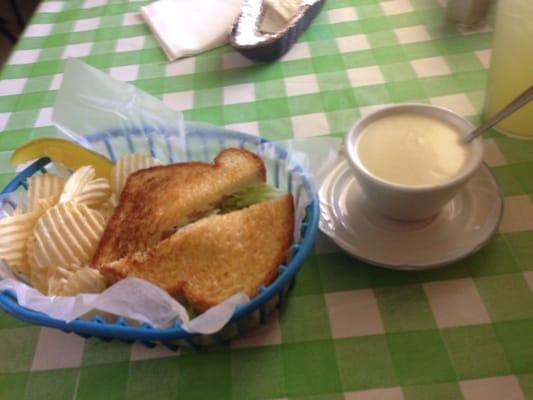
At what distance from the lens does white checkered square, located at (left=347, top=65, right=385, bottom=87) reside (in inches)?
34.7

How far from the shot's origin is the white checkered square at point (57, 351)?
0.55m

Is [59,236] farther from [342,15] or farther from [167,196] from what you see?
[342,15]

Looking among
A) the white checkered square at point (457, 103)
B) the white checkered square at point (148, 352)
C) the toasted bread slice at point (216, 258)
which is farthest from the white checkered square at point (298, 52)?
the white checkered square at point (148, 352)

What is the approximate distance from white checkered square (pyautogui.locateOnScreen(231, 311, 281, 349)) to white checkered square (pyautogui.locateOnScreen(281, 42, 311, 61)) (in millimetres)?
569

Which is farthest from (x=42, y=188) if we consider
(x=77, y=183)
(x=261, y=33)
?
(x=261, y=33)

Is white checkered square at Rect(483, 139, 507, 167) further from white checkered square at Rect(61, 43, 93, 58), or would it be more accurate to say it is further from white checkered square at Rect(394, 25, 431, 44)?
white checkered square at Rect(61, 43, 93, 58)

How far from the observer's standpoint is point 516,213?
63cm

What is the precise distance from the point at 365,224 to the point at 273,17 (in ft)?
1.73

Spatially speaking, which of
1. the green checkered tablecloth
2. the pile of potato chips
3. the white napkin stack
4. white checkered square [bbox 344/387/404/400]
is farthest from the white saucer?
the white napkin stack

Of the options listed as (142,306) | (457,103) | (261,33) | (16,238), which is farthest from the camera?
(261,33)

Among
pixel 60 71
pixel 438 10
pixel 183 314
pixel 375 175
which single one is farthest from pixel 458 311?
pixel 60 71

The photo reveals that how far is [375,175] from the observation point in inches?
21.8

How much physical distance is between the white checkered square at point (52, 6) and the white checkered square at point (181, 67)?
0.41 m

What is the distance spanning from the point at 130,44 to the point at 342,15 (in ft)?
1.43
